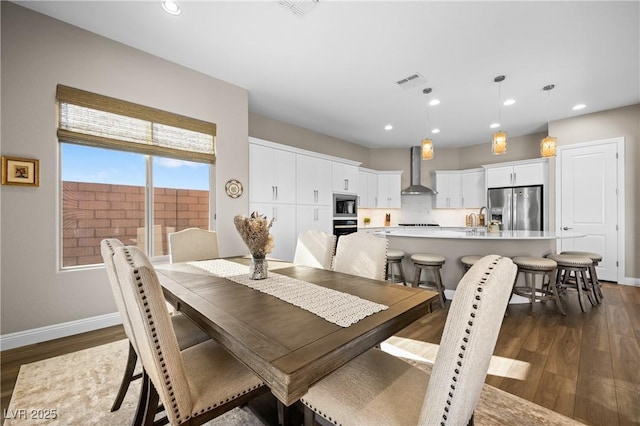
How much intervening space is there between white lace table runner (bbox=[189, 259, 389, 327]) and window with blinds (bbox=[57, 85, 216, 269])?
67.9 inches

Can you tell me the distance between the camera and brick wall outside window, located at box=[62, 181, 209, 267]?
2586 millimetres

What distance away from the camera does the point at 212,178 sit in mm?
3438

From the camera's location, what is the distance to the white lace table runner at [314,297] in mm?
1086

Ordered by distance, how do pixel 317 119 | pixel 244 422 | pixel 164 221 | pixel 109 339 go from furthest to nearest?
pixel 317 119
pixel 164 221
pixel 109 339
pixel 244 422

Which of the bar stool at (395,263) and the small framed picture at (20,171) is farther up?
the small framed picture at (20,171)

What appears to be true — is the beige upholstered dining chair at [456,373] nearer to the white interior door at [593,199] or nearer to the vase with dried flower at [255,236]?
the vase with dried flower at [255,236]

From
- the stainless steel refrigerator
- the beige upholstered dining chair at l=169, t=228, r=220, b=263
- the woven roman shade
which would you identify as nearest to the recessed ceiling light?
the woven roman shade

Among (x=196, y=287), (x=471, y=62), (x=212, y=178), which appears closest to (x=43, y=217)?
(x=212, y=178)

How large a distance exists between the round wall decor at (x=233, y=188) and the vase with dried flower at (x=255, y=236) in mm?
2032

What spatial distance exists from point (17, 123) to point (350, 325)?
324 cm

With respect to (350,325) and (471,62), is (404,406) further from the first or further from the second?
(471,62)

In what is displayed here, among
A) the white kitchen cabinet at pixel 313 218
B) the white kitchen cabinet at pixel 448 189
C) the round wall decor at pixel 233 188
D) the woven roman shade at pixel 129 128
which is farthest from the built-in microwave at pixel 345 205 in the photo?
the woven roman shade at pixel 129 128

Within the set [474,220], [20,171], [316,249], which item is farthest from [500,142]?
[20,171]

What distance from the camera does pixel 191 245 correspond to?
8.43 ft
